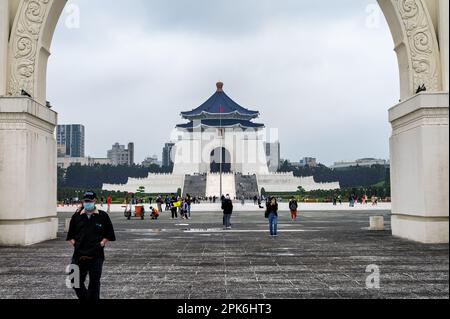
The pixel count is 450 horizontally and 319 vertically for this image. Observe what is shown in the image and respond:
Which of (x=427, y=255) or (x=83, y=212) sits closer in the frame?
(x=83, y=212)

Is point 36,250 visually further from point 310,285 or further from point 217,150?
point 217,150

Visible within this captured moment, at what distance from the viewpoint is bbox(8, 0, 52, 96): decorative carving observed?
11.6 meters

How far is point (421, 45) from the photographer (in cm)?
1151

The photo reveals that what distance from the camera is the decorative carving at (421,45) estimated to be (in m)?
11.4

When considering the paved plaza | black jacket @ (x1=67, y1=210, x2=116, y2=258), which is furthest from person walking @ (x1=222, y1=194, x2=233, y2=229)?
black jacket @ (x1=67, y1=210, x2=116, y2=258)

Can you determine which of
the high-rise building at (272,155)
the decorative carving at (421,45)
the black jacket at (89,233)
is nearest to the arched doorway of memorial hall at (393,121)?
the decorative carving at (421,45)

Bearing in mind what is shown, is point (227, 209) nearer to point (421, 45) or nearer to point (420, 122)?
point (420, 122)

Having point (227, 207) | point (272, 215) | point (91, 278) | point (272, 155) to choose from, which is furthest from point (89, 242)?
point (272, 155)

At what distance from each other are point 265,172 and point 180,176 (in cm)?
1334

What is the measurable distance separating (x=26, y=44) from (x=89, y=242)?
8347mm

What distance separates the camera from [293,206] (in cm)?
2147

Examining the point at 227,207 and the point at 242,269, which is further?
the point at 227,207

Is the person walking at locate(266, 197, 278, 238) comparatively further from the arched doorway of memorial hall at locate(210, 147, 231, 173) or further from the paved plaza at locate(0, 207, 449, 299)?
the arched doorway of memorial hall at locate(210, 147, 231, 173)
